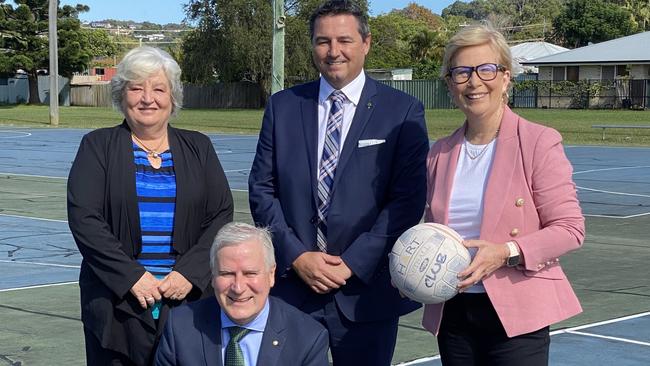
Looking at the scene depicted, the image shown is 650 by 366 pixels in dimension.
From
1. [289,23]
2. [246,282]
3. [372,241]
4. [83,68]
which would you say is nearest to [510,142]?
[372,241]

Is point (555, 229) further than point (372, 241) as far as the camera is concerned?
No

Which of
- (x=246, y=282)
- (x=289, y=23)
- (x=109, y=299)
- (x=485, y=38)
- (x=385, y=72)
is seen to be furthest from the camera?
(x=385, y=72)

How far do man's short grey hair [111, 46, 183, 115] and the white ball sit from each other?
127cm

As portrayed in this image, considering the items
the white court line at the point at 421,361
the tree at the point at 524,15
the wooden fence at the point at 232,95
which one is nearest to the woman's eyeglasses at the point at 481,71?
the white court line at the point at 421,361

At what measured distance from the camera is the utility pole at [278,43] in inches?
659

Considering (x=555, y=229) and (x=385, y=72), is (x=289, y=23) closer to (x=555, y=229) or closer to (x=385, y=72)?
(x=385, y=72)

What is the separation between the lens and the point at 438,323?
4316 mm

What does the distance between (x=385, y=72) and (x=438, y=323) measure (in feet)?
234

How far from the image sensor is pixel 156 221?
4.58 m

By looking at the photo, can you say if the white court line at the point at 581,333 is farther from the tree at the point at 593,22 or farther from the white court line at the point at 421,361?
the tree at the point at 593,22

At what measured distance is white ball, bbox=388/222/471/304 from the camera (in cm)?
406

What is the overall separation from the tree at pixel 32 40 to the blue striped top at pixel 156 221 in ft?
219

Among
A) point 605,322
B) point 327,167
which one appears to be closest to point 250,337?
point 327,167

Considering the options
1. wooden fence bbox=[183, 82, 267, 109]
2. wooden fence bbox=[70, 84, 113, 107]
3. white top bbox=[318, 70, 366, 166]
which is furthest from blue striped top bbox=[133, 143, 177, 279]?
wooden fence bbox=[70, 84, 113, 107]
